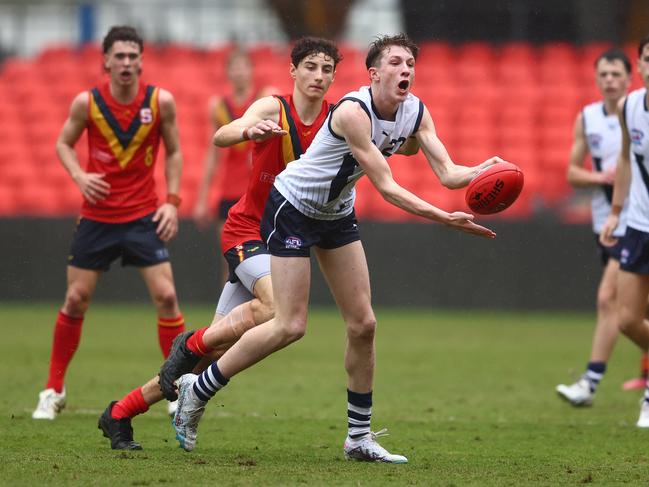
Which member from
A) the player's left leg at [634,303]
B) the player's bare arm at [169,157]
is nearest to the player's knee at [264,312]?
the player's bare arm at [169,157]

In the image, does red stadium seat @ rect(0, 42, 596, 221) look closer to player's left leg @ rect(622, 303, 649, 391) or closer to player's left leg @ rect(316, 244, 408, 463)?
player's left leg @ rect(622, 303, 649, 391)

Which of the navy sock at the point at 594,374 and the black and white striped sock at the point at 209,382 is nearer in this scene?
the black and white striped sock at the point at 209,382

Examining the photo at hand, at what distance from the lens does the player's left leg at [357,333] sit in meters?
6.01

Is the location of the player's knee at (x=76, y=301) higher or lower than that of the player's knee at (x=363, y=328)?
lower

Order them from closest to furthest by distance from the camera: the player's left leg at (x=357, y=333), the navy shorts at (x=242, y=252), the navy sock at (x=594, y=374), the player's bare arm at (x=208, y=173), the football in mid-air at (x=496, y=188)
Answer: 1. the football in mid-air at (x=496, y=188)
2. the player's left leg at (x=357, y=333)
3. the navy shorts at (x=242, y=252)
4. the navy sock at (x=594, y=374)
5. the player's bare arm at (x=208, y=173)

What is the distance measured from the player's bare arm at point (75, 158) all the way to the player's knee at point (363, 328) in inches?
98.0

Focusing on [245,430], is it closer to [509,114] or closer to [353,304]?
[353,304]

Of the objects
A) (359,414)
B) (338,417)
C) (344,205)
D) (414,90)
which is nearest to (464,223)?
(344,205)

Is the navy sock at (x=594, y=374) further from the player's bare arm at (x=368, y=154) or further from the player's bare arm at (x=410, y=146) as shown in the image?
the player's bare arm at (x=368, y=154)

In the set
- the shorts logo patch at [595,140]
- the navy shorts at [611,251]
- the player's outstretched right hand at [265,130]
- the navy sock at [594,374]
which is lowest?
the navy sock at [594,374]

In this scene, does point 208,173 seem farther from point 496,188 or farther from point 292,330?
point 496,188

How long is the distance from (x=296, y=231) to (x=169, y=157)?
94.6 inches

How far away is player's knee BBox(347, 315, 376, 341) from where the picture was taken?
6039 millimetres

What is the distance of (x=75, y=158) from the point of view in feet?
25.9
